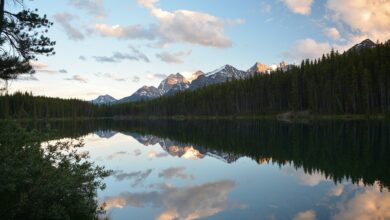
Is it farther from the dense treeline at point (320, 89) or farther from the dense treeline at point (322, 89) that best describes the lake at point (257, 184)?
the dense treeline at point (322, 89)

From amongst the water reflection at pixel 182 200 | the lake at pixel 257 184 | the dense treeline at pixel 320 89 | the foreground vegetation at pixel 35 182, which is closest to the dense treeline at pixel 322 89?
the dense treeline at pixel 320 89

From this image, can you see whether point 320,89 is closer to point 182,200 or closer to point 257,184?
point 257,184

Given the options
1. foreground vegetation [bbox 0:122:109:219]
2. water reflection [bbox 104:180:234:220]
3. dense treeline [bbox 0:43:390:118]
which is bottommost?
water reflection [bbox 104:180:234:220]

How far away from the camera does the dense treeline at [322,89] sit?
9875 cm

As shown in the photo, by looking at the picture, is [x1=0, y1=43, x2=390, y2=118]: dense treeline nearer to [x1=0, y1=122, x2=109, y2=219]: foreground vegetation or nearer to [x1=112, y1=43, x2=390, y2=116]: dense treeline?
[x1=112, y1=43, x2=390, y2=116]: dense treeline

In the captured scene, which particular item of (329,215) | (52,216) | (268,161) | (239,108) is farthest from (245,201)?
(239,108)

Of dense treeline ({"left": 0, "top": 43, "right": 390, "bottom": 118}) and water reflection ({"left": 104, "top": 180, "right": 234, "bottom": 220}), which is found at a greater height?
dense treeline ({"left": 0, "top": 43, "right": 390, "bottom": 118})

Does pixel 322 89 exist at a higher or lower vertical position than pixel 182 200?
higher

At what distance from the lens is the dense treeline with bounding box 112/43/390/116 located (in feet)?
324

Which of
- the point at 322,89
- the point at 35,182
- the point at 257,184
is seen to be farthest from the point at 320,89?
the point at 35,182

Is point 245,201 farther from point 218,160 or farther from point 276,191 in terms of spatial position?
point 218,160

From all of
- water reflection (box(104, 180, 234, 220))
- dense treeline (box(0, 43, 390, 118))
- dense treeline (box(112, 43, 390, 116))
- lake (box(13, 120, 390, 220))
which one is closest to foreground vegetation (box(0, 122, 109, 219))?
lake (box(13, 120, 390, 220))

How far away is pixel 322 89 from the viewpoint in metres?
116

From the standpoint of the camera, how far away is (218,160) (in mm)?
35875
